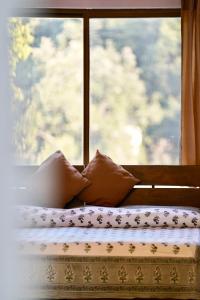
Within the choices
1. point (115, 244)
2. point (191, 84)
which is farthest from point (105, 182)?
point (115, 244)

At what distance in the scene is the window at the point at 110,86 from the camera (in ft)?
12.9

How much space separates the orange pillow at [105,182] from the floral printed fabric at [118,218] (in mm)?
447

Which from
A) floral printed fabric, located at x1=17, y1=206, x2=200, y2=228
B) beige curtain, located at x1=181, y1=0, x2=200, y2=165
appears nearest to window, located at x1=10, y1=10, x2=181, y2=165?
beige curtain, located at x1=181, y1=0, x2=200, y2=165

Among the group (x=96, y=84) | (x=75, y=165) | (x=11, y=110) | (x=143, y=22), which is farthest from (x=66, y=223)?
(x=11, y=110)

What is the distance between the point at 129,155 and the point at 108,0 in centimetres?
115

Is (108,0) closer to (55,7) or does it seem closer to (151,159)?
(55,7)

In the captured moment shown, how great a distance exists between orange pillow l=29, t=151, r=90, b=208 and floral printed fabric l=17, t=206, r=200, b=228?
39 centimetres

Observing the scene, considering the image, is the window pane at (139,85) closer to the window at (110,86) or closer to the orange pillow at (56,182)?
the window at (110,86)

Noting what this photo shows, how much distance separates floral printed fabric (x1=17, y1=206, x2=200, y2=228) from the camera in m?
2.97

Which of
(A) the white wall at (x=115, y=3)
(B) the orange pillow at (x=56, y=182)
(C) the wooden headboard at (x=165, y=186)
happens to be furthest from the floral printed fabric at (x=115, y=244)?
(A) the white wall at (x=115, y=3)

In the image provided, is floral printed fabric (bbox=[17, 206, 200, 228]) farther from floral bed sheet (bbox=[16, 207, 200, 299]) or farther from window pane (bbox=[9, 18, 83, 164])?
window pane (bbox=[9, 18, 83, 164])

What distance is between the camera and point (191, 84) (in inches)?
148

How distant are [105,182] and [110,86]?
0.81 metres

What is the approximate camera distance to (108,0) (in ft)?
12.9
